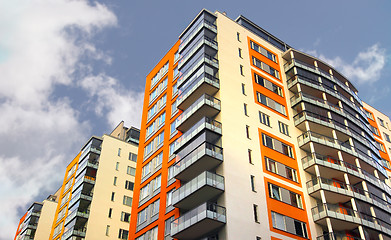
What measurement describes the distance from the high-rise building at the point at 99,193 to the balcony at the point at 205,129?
29809 millimetres

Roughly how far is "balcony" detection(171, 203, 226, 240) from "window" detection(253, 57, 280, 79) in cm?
2401

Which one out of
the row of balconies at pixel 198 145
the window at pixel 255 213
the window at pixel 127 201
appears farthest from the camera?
the window at pixel 127 201

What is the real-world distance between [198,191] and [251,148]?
8.50m

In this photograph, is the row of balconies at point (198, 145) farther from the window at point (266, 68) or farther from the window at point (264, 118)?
the window at point (266, 68)

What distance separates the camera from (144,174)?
5550 cm

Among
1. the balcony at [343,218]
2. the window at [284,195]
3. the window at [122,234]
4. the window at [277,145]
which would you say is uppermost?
the window at [277,145]

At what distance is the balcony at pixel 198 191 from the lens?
3988 cm

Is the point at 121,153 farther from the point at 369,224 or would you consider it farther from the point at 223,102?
the point at 369,224

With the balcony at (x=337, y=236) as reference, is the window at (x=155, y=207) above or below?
above

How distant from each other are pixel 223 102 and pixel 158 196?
14.1 meters

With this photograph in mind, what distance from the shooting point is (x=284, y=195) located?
44.5 m

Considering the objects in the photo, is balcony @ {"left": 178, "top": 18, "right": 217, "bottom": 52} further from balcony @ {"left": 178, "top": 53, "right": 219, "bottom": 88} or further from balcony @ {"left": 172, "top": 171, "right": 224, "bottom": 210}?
balcony @ {"left": 172, "top": 171, "right": 224, "bottom": 210}

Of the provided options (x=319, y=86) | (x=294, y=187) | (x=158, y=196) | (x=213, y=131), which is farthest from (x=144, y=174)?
(x=319, y=86)

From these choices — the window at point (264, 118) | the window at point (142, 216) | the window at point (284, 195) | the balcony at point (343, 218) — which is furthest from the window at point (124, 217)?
the balcony at point (343, 218)
